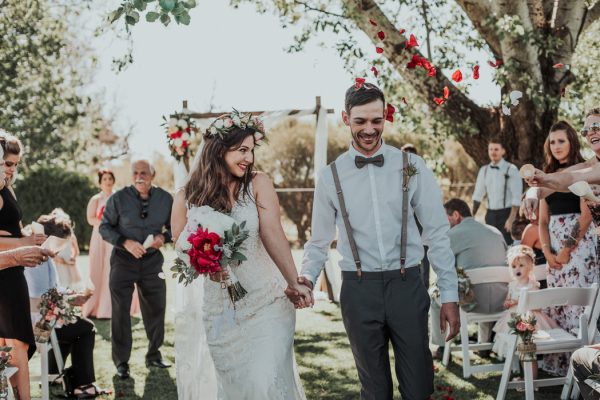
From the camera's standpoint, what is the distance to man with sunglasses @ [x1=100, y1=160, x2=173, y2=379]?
7266 mm

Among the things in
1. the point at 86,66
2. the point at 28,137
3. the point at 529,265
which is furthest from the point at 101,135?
the point at 529,265

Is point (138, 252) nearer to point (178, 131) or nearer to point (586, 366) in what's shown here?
point (178, 131)

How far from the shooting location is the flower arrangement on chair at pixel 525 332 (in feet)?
18.2

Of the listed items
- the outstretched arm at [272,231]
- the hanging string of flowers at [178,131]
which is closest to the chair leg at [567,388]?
the outstretched arm at [272,231]

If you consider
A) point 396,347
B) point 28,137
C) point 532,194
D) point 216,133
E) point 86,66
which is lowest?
point 396,347

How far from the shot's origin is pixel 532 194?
5.81m

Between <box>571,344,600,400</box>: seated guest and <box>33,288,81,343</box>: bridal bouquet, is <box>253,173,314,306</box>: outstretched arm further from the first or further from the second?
<box>33,288,81,343</box>: bridal bouquet

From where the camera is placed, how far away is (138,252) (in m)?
7.21

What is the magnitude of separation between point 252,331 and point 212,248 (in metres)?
0.58

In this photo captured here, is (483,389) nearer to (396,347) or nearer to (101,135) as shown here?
(396,347)

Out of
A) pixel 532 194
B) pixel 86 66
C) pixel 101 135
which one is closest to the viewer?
pixel 532 194

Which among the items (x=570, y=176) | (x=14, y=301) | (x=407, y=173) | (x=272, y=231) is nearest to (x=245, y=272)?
(x=272, y=231)


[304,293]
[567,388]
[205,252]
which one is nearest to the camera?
[205,252]

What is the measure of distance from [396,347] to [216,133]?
1626mm
